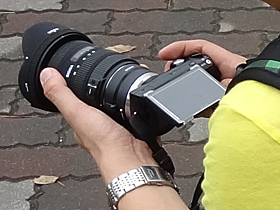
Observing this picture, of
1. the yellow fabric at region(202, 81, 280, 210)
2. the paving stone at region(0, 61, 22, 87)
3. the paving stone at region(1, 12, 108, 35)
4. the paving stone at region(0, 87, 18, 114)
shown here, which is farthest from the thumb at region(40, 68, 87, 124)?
the paving stone at region(1, 12, 108, 35)

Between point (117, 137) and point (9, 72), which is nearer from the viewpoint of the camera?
point (117, 137)

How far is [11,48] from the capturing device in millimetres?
2586

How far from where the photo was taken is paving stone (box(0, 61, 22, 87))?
2.43 metres

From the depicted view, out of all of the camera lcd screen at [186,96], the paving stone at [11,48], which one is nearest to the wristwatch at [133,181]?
the camera lcd screen at [186,96]

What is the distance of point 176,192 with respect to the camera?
1133 millimetres

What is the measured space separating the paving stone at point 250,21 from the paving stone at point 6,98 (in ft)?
2.98

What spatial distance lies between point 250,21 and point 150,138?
1676mm

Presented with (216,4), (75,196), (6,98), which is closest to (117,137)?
(75,196)

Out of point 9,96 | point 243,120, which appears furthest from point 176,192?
point 9,96

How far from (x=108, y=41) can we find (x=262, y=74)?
1858 millimetres

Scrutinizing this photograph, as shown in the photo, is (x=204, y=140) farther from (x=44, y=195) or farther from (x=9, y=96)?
(x=9, y=96)

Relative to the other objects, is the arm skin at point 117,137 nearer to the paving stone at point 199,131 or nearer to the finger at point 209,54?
the finger at point 209,54

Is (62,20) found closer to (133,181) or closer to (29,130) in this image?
(29,130)

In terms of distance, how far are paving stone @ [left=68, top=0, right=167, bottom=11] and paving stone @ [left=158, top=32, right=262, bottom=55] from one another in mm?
241
